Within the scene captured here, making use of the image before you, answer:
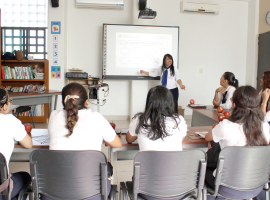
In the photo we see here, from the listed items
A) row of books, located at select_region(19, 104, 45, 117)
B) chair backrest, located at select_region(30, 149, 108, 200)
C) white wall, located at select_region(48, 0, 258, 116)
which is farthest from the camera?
white wall, located at select_region(48, 0, 258, 116)

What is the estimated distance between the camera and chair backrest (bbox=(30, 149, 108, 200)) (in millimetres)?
1225

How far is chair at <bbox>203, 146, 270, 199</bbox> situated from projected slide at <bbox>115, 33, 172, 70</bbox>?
4.16m

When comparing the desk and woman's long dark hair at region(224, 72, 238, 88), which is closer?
the desk

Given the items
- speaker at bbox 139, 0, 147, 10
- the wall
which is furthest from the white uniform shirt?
the wall

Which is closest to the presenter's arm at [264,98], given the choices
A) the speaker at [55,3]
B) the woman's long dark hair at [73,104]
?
the woman's long dark hair at [73,104]

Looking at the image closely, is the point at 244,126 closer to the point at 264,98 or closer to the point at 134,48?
the point at 264,98

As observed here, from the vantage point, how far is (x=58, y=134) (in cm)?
143

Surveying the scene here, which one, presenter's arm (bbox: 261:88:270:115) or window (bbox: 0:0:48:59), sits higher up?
window (bbox: 0:0:48:59)

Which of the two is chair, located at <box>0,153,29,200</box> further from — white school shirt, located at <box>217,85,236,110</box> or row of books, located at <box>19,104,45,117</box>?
row of books, located at <box>19,104,45,117</box>

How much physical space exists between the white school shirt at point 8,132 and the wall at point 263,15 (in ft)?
18.7

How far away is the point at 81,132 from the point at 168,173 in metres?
0.56

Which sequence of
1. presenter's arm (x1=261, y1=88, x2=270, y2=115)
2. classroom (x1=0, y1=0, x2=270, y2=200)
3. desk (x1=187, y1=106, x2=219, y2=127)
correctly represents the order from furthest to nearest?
classroom (x1=0, y1=0, x2=270, y2=200) → desk (x1=187, y1=106, x2=219, y2=127) → presenter's arm (x1=261, y1=88, x2=270, y2=115)

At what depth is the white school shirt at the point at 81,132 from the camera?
1.41 m

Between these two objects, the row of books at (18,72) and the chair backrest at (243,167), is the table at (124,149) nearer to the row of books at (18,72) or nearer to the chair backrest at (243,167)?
the chair backrest at (243,167)
